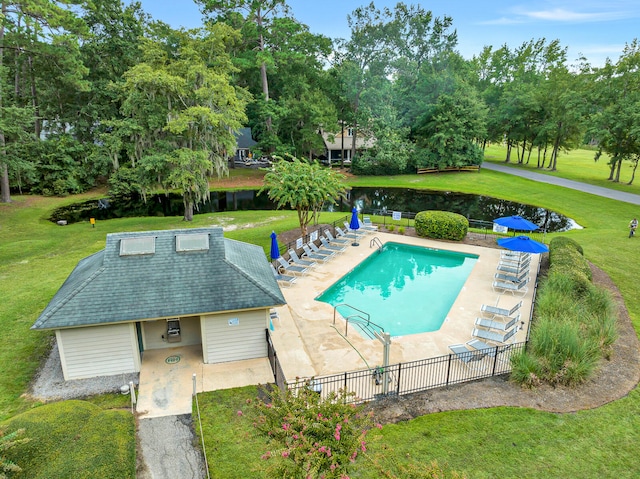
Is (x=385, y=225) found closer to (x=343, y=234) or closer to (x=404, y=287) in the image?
(x=343, y=234)

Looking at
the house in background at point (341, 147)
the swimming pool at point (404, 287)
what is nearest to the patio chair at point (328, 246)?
the swimming pool at point (404, 287)

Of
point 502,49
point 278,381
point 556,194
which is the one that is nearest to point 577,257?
point 278,381

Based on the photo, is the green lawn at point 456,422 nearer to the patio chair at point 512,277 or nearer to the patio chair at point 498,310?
the patio chair at point 512,277

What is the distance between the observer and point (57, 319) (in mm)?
10094

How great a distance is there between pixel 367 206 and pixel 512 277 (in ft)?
61.4

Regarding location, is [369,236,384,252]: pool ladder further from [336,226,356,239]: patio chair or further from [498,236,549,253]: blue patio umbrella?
[498,236,549,253]: blue patio umbrella

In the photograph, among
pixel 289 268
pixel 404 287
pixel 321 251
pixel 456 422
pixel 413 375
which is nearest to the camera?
pixel 456 422

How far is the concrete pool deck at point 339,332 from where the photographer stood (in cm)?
1155

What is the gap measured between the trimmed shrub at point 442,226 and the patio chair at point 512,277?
5.05 m

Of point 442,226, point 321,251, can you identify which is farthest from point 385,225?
point 321,251

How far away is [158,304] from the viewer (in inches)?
426

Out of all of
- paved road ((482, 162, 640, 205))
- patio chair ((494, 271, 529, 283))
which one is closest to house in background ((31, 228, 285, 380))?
patio chair ((494, 271, 529, 283))

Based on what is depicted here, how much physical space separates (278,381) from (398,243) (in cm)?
1345

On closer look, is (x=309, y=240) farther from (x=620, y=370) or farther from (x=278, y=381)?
(x=620, y=370)
